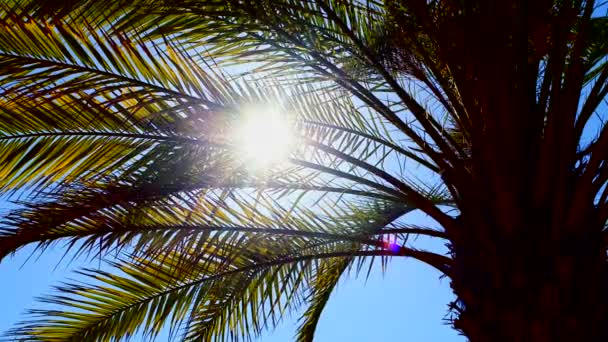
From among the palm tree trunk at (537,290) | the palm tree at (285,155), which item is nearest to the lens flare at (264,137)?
the palm tree at (285,155)

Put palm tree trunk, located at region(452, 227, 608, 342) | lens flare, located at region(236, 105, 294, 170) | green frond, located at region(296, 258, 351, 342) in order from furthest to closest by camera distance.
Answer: green frond, located at region(296, 258, 351, 342), lens flare, located at region(236, 105, 294, 170), palm tree trunk, located at region(452, 227, 608, 342)

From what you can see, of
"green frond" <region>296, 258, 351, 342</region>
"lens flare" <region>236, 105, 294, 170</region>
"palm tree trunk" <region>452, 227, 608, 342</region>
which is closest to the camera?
"palm tree trunk" <region>452, 227, 608, 342</region>

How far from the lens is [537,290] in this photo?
10.4ft

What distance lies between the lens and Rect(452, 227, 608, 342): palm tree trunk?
10.1ft

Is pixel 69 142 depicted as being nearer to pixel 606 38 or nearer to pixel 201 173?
pixel 201 173

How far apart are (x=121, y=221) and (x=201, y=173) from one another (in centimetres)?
59

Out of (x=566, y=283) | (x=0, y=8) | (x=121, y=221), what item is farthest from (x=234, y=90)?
(x=566, y=283)

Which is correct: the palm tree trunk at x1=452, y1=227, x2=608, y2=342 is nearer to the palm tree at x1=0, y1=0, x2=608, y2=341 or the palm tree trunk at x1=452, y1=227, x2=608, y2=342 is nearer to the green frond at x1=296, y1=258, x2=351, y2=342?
the palm tree at x1=0, y1=0, x2=608, y2=341

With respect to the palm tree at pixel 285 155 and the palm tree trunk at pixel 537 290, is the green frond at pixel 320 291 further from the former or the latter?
the palm tree trunk at pixel 537 290

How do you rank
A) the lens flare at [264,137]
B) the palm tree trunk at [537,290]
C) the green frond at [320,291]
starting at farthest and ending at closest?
the green frond at [320,291] < the lens flare at [264,137] < the palm tree trunk at [537,290]

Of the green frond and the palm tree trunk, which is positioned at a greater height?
the green frond

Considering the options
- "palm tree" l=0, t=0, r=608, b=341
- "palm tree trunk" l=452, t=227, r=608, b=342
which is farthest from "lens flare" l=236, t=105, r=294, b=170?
"palm tree trunk" l=452, t=227, r=608, b=342

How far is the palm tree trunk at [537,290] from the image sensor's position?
3.09 metres

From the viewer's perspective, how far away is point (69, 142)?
4.18m
